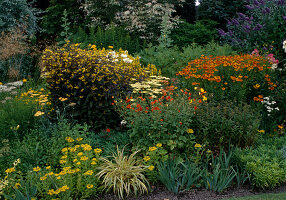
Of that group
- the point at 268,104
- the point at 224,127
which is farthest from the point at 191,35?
the point at 224,127

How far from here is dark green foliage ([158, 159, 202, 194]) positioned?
3.69 meters

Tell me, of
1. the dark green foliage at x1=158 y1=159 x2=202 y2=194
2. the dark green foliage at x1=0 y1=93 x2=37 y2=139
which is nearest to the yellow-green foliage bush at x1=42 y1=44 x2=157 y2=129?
the dark green foliage at x1=0 y1=93 x2=37 y2=139

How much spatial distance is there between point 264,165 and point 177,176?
3.80ft

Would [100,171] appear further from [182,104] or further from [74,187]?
[182,104]

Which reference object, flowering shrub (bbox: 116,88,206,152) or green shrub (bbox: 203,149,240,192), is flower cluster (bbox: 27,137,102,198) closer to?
flowering shrub (bbox: 116,88,206,152)

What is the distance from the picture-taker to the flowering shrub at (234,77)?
511 centimetres

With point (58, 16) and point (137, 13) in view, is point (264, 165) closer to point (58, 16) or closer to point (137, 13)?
point (137, 13)

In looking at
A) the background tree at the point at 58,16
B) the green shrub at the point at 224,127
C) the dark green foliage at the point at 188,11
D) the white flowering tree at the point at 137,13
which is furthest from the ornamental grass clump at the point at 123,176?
the dark green foliage at the point at 188,11

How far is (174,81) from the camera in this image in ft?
18.1

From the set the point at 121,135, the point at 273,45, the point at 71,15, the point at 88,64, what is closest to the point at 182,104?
the point at 121,135

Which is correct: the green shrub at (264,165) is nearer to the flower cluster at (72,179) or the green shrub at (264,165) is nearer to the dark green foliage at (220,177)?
the dark green foliage at (220,177)

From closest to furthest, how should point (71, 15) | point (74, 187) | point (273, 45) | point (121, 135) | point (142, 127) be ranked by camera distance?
1. point (74, 187)
2. point (142, 127)
3. point (121, 135)
4. point (273, 45)
5. point (71, 15)

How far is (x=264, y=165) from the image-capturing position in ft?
12.6

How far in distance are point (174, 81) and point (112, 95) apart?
130 centimetres
